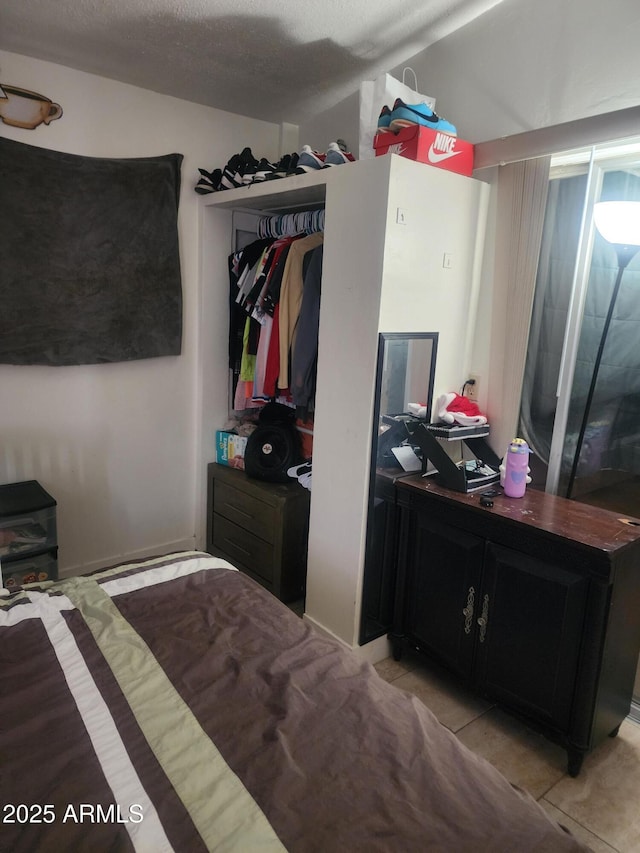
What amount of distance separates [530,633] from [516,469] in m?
0.61

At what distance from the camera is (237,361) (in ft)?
11.2

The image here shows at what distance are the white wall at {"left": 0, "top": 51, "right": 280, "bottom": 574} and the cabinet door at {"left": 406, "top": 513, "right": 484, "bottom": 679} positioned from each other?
1607 millimetres

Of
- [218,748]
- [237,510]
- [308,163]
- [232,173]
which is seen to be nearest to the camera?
[218,748]

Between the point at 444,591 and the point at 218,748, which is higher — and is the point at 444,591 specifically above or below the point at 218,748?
below

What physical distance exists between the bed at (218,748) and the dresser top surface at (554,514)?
2.74ft

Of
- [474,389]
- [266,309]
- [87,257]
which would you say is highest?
[87,257]

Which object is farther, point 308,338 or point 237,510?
point 237,510

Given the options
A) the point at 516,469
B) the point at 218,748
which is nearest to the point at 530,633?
the point at 516,469

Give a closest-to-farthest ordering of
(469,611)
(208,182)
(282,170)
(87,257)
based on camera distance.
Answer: (469,611), (282,170), (87,257), (208,182)

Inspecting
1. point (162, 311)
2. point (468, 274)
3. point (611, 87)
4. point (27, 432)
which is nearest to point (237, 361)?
A: point (162, 311)

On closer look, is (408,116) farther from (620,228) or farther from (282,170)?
(620,228)

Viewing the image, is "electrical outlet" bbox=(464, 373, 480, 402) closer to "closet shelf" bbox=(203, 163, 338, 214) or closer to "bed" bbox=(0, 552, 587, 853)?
"closet shelf" bbox=(203, 163, 338, 214)

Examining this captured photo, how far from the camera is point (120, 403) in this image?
315cm

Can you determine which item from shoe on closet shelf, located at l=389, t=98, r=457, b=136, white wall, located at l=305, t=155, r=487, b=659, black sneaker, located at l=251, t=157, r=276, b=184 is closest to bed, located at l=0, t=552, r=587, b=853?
white wall, located at l=305, t=155, r=487, b=659
